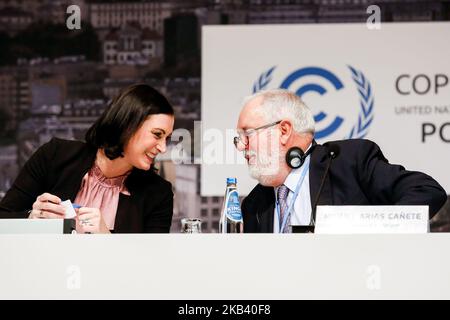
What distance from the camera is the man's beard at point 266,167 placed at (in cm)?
238

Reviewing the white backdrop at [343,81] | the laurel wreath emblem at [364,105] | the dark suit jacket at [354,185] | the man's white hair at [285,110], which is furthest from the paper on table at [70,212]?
the laurel wreath emblem at [364,105]

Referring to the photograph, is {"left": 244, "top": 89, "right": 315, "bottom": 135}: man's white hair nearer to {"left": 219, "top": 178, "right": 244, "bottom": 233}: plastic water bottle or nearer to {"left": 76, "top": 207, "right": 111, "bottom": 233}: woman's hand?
{"left": 219, "top": 178, "right": 244, "bottom": 233}: plastic water bottle

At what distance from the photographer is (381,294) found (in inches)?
55.3

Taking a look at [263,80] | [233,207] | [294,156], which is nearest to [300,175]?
[294,156]

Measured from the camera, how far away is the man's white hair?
2.51 metres

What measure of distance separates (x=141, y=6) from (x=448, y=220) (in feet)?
6.18

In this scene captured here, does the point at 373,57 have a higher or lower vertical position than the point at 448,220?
higher

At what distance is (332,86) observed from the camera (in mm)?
3734

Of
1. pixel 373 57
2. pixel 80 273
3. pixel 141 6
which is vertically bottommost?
pixel 80 273

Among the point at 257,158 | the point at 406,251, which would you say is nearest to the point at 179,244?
the point at 406,251

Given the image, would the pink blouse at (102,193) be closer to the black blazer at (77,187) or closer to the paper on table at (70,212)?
the black blazer at (77,187)

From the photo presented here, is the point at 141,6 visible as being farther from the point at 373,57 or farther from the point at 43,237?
the point at 43,237

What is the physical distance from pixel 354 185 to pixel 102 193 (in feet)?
2.65

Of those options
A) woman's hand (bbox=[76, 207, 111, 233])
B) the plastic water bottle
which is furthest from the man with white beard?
woman's hand (bbox=[76, 207, 111, 233])
